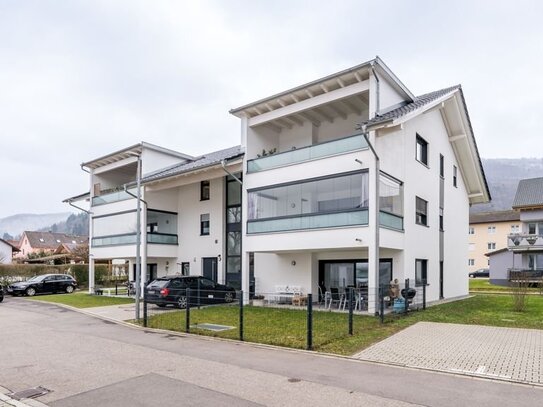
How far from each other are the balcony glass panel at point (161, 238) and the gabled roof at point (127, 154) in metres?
4.68

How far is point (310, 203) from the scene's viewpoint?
17.8 metres

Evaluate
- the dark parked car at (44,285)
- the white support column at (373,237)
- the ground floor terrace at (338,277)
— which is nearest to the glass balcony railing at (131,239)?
the dark parked car at (44,285)

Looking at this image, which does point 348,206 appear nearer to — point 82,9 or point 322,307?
point 322,307

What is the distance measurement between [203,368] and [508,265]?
42189mm

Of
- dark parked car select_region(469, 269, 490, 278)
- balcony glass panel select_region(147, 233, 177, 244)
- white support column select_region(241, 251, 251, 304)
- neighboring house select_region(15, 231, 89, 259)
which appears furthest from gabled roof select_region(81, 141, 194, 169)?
neighboring house select_region(15, 231, 89, 259)

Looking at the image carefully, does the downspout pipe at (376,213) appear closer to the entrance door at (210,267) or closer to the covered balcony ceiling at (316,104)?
the covered balcony ceiling at (316,104)

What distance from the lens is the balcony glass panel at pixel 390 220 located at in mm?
15955

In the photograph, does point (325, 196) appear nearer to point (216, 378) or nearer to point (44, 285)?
point (216, 378)

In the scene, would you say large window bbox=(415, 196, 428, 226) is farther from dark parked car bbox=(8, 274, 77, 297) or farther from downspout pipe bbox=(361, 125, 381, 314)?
dark parked car bbox=(8, 274, 77, 297)

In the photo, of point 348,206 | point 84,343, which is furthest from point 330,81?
point 84,343

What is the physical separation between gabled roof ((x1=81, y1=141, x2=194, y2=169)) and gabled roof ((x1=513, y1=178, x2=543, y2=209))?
30.1m

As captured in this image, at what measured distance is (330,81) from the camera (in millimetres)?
17188

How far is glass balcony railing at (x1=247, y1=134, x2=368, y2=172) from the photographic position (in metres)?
16.5

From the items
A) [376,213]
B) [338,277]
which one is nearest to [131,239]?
[338,277]
